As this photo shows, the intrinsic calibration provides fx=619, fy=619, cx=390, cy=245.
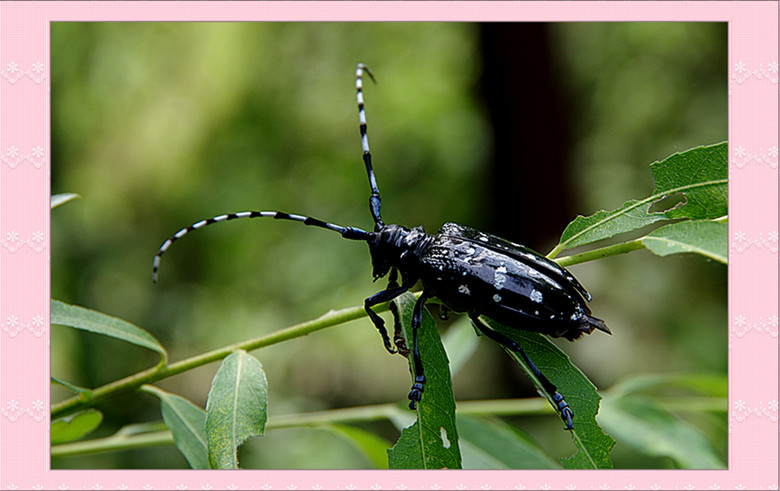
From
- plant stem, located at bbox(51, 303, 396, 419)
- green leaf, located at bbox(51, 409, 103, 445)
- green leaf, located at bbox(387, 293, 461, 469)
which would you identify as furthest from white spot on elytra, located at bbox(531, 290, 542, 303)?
green leaf, located at bbox(51, 409, 103, 445)

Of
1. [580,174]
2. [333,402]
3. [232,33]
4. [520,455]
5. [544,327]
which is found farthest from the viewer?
[333,402]

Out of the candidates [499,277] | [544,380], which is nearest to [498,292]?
[499,277]

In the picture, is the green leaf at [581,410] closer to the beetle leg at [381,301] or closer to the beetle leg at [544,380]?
the beetle leg at [544,380]

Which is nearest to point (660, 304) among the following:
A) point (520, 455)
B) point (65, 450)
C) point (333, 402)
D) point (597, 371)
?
point (597, 371)

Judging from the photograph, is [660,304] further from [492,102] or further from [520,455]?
[520,455]

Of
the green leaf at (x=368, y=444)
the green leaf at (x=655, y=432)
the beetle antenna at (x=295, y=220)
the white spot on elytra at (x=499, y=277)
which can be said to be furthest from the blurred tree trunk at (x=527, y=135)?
the white spot on elytra at (x=499, y=277)

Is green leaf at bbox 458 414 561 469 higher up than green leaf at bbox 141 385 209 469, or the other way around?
green leaf at bbox 141 385 209 469

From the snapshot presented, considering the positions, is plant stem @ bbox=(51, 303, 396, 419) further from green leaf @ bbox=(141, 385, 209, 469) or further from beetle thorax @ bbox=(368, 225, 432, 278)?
beetle thorax @ bbox=(368, 225, 432, 278)
